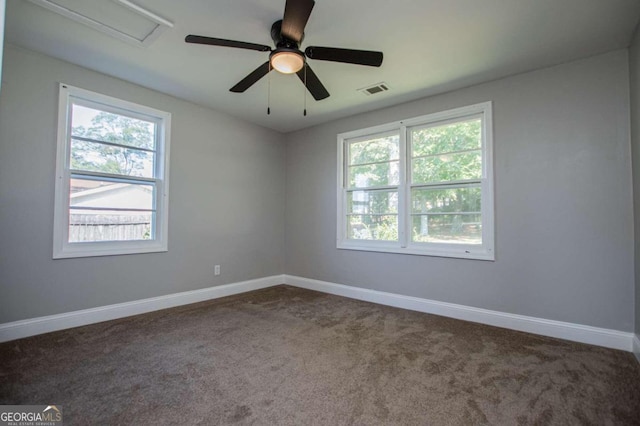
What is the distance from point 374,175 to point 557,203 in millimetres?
2059

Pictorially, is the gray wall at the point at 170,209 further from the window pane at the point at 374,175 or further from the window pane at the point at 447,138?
the window pane at the point at 447,138

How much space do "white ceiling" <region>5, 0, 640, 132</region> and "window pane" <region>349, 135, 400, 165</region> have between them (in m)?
0.71

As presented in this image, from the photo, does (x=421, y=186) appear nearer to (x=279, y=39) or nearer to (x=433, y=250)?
(x=433, y=250)

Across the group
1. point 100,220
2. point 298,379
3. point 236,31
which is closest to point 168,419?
point 298,379

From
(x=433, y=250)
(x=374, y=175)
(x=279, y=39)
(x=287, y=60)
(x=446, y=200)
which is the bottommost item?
(x=433, y=250)

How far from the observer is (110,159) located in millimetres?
3281

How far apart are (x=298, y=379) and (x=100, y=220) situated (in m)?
2.71

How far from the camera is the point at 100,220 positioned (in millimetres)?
3213

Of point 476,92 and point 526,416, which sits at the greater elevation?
point 476,92

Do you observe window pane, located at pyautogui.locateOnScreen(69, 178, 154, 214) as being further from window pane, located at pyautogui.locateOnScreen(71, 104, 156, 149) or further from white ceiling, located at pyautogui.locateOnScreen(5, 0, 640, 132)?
white ceiling, located at pyautogui.locateOnScreen(5, 0, 640, 132)

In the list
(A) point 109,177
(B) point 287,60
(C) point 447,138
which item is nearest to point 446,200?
(C) point 447,138

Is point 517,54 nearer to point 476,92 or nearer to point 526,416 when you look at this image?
point 476,92
